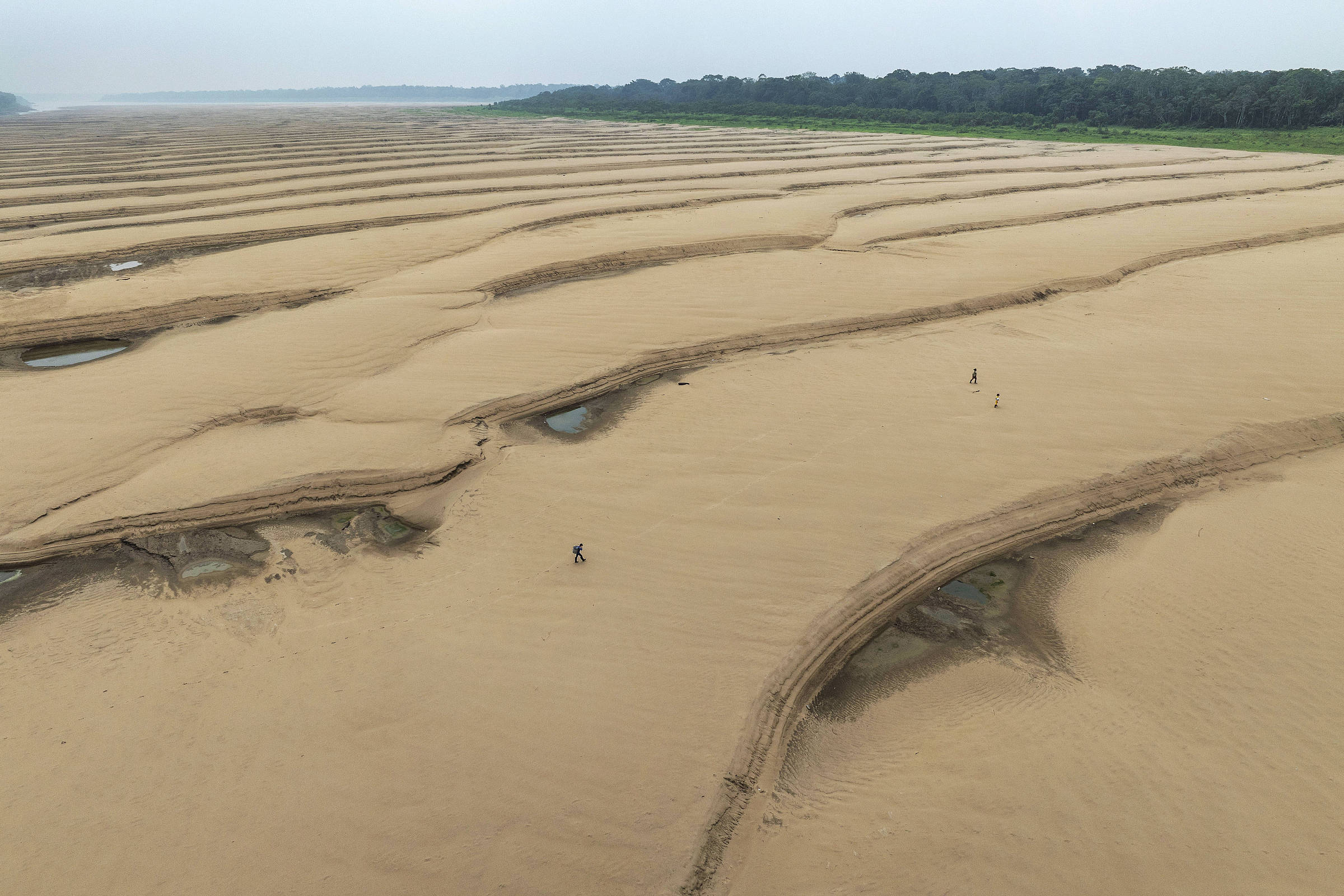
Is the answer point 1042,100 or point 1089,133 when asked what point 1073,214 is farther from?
point 1042,100

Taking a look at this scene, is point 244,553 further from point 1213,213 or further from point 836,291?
point 1213,213

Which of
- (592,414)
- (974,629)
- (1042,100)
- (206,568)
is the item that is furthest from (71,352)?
(1042,100)

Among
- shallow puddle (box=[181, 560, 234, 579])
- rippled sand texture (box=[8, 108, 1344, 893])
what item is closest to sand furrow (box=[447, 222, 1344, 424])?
rippled sand texture (box=[8, 108, 1344, 893])

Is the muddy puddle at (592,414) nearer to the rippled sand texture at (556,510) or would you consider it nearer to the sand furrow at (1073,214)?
the rippled sand texture at (556,510)

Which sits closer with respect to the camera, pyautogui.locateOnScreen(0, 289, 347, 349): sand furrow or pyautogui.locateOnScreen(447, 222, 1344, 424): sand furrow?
pyautogui.locateOnScreen(447, 222, 1344, 424): sand furrow

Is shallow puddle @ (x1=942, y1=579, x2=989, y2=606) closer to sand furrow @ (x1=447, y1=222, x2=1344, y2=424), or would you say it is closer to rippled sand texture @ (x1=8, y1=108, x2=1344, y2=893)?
rippled sand texture @ (x1=8, y1=108, x2=1344, y2=893)

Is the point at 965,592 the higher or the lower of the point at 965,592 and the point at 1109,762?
the higher
